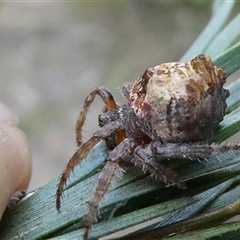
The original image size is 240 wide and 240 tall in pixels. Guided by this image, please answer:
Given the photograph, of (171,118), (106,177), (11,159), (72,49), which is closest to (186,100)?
(171,118)

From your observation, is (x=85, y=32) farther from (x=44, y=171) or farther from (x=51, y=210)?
(x=51, y=210)

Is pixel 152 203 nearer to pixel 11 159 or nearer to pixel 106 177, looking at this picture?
pixel 106 177

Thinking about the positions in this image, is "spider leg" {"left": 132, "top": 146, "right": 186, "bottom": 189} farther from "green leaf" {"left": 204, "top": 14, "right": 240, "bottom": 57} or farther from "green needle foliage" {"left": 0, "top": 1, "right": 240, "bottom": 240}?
Answer: "green leaf" {"left": 204, "top": 14, "right": 240, "bottom": 57}

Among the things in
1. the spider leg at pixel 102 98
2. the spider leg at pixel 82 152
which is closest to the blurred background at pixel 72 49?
the spider leg at pixel 102 98

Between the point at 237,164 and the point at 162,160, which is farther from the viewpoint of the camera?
the point at 162,160

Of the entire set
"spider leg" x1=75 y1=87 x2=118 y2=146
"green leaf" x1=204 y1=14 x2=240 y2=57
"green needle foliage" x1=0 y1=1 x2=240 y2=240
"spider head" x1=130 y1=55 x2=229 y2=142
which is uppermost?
"spider leg" x1=75 y1=87 x2=118 y2=146

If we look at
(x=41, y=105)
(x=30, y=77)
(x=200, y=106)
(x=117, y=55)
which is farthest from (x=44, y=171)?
(x=200, y=106)

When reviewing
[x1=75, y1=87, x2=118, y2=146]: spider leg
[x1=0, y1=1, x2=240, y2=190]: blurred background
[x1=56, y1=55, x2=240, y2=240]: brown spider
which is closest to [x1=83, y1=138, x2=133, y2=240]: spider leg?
[x1=56, y1=55, x2=240, y2=240]: brown spider
